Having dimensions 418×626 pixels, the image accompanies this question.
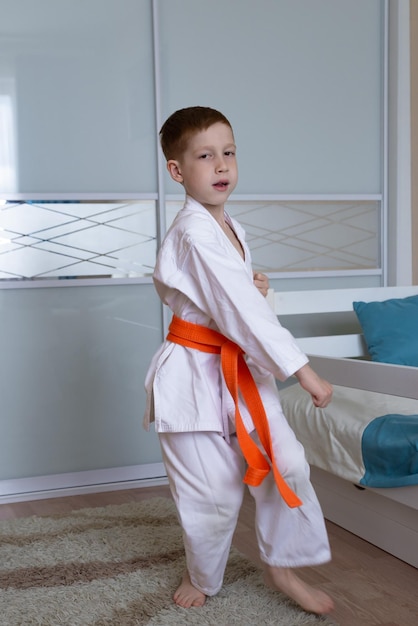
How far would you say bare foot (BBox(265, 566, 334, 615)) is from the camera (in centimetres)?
170

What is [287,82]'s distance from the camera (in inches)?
121

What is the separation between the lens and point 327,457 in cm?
223

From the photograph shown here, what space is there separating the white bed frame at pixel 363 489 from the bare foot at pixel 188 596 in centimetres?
56

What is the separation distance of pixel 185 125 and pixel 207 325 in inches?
17.4

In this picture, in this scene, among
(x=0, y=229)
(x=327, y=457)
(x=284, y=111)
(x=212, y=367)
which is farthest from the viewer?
(x=284, y=111)

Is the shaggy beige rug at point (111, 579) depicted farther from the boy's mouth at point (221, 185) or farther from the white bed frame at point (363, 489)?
the boy's mouth at point (221, 185)

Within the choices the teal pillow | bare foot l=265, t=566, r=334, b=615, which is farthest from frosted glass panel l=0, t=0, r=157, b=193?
bare foot l=265, t=566, r=334, b=615

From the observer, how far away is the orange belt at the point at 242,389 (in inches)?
64.2

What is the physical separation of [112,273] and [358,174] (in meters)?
1.10

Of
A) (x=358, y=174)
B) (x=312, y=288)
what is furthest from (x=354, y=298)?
(x=358, y=174)

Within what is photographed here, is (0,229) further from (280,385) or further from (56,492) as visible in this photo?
(280,385)

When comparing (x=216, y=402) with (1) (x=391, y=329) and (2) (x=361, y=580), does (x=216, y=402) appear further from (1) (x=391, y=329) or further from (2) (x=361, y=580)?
(1) (x=391, y=329)

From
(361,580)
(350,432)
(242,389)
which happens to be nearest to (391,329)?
(350,432)

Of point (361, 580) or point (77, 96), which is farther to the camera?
point (77, 96)
